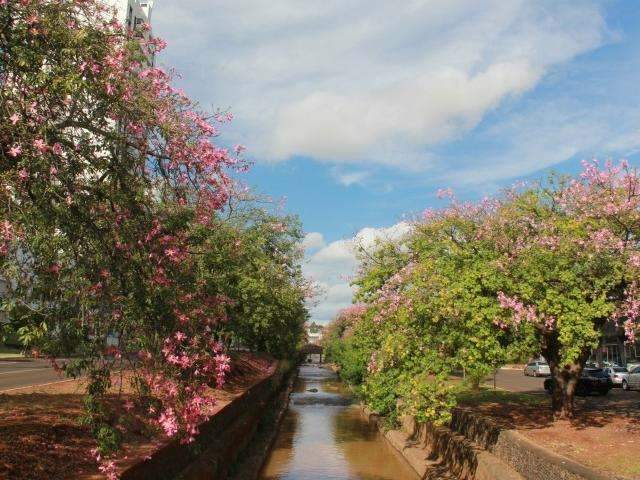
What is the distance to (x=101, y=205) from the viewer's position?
23.1 feet

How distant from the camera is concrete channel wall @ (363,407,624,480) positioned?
35.6 feet

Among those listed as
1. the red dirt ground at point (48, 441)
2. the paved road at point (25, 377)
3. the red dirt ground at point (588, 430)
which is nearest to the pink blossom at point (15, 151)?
the red dirt ground at point (48, 441)

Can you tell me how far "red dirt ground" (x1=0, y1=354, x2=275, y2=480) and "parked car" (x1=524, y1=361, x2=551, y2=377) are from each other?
41265 millimetres

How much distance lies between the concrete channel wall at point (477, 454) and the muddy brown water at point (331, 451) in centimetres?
82

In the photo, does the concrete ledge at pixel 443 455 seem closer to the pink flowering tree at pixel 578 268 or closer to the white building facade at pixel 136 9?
the pink flowering tree at pixel 578 268

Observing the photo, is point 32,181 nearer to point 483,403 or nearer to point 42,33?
point 42,33

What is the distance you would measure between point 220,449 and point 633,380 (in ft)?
84.9

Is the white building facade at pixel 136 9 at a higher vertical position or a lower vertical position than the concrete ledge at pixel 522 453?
higher

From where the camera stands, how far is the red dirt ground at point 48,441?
7379 millimetres

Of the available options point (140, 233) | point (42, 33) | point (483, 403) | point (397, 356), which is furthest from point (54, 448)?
point (483, 403)

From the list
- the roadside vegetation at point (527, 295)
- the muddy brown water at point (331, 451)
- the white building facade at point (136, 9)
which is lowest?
the muddy brown water at point (331, 451)

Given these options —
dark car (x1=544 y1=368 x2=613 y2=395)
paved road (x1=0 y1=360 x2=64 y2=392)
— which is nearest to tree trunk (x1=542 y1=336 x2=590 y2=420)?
paved road (x1=0 y1=360 x2=64 y2=392)

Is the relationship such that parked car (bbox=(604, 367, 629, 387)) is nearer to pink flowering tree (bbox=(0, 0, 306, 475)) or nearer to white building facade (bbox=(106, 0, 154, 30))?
pink flowering tree (bbox=(0, 0, 306, 475))

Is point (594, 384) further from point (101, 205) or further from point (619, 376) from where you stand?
point (101, 205)
